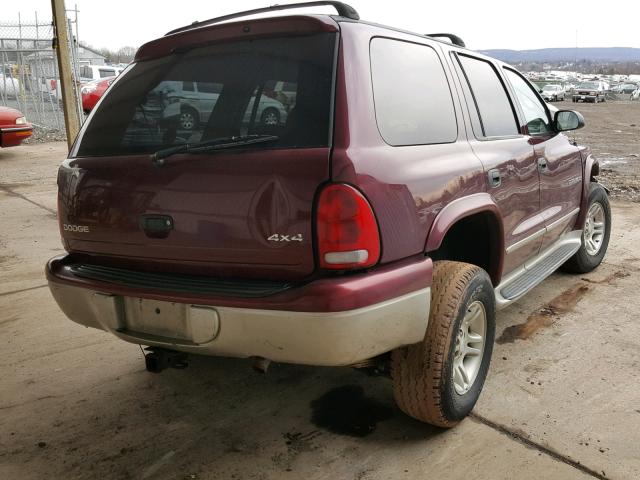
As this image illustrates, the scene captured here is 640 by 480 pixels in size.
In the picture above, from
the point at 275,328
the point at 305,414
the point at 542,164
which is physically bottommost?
the point at 305,414

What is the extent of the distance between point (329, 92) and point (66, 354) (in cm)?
236

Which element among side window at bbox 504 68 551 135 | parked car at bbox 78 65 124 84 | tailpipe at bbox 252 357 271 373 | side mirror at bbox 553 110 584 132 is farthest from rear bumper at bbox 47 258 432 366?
parked car at bbox 78 65 124 84

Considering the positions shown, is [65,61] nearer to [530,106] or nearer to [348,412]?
[530,106]

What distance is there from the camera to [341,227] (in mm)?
2096

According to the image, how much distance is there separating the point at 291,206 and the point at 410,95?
2.83 feet

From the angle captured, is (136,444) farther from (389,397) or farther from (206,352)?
(389,397)

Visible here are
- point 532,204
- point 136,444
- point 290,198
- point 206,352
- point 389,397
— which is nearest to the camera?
point 290,198

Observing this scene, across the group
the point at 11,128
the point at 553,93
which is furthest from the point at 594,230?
the point at 553,93

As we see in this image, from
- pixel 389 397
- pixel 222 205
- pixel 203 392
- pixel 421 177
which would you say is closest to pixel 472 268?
pixel 421 177

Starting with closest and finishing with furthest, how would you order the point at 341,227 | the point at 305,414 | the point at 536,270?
the point at 341,227 → the point at 305,414 → the point at 536,270

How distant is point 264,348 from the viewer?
2197mm

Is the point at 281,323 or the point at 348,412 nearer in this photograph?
the point at 281,323

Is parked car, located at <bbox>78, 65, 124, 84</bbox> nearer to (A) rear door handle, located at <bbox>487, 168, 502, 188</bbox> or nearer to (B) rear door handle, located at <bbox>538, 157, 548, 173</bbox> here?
(B) rear door handle, located at <bbox>538, 157, 548, 173</bbox>

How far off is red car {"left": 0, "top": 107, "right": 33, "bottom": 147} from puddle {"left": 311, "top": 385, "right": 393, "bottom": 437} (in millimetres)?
10485
